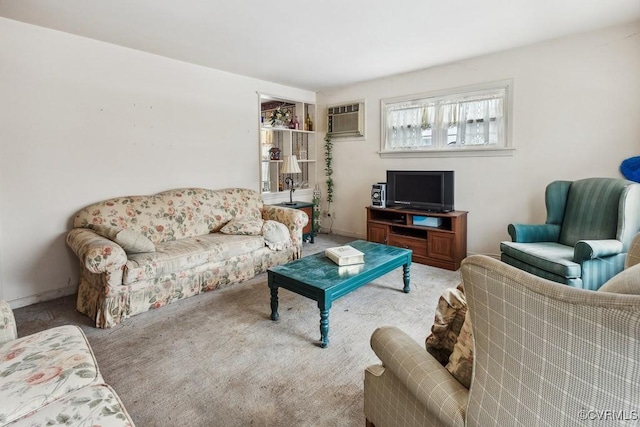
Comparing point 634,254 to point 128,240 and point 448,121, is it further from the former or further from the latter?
point 448,121

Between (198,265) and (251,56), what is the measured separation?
2328 millimetres

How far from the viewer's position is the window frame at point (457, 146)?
376cm

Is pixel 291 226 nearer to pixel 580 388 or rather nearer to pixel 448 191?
pixel 448 191

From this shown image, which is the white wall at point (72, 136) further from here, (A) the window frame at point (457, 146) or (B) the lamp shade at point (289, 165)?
(A) the window frame at point (457, 146)

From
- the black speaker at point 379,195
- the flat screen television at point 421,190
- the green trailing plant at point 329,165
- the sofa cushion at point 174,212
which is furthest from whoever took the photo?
the green trailing plant at point 329,165

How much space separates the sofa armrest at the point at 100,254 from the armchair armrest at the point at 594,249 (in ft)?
10.9

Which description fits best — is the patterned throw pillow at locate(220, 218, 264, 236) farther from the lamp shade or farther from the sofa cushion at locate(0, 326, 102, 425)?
the sofa cushion at locate(0, 326, 102, 425)

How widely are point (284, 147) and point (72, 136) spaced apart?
9.69 ft

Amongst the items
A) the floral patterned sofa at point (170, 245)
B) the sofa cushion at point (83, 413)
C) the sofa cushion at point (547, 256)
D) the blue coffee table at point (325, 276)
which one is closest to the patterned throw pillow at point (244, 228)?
the floral patterned sofa at point (170, 245)

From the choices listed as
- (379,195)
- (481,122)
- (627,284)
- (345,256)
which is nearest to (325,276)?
(345,256)

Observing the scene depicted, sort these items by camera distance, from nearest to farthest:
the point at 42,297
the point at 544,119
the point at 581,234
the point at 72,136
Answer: the point at 581,234, the point at 42,297, the point at 72,136, the point at 544,119

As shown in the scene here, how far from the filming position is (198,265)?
3.07 m

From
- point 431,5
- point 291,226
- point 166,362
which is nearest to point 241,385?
point 166,362

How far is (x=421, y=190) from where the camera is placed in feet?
13.8
